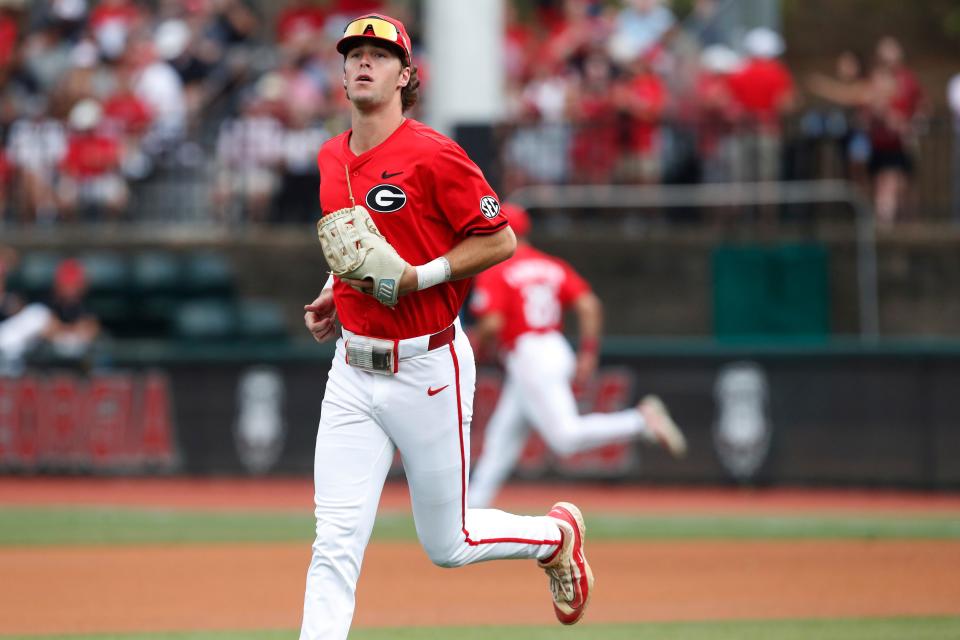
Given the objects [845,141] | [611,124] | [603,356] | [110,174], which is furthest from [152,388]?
[845,141]

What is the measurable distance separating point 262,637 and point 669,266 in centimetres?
987

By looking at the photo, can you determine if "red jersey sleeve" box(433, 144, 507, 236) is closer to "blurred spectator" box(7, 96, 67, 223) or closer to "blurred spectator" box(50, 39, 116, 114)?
"blurred spectator" box(7, 96, 67, 223)

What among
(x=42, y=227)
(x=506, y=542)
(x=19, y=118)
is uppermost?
(x=19, y=118)

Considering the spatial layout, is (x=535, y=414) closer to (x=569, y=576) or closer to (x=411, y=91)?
(x=569, y=576)

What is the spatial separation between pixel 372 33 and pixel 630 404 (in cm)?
921

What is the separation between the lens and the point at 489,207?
5586mm

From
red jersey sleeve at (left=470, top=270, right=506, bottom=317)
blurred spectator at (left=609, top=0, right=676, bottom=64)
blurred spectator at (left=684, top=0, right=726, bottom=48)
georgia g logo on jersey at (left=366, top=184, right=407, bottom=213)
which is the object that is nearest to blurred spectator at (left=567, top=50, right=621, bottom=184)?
blurred spectator at (left=609, top=0, right=676, bottom=64)

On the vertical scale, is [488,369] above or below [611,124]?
below

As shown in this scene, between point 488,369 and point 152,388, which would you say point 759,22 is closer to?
point 488,369

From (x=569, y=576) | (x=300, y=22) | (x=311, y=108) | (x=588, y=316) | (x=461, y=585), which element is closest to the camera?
(x=569, y=576)

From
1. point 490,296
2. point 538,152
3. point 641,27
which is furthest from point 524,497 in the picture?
point 641,27

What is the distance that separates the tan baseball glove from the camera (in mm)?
5285

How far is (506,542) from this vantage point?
6.01m

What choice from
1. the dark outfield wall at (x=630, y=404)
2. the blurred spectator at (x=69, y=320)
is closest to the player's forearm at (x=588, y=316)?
the dark outfield wall at (x=630, y=404)
